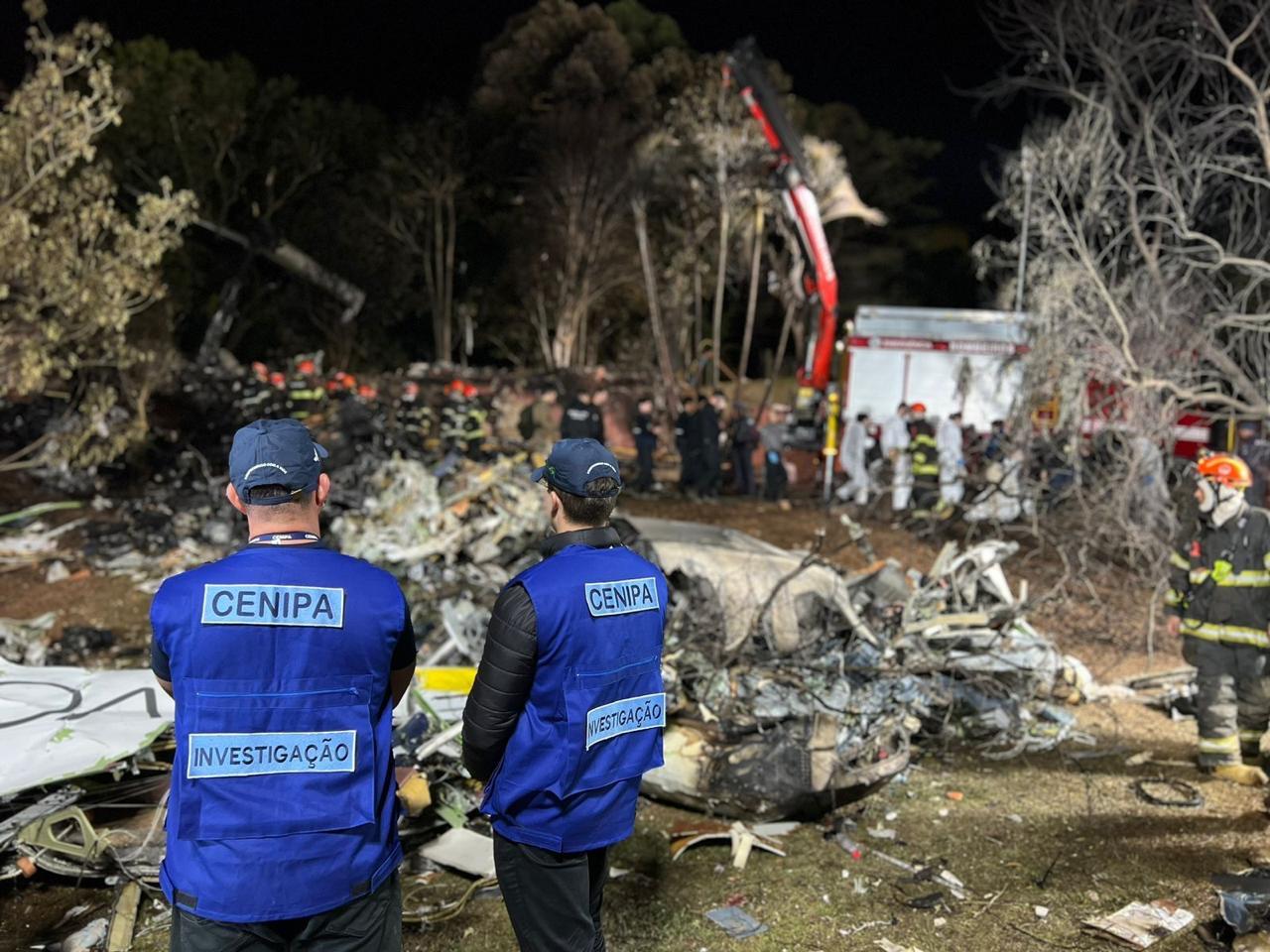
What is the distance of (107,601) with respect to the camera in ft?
27.6

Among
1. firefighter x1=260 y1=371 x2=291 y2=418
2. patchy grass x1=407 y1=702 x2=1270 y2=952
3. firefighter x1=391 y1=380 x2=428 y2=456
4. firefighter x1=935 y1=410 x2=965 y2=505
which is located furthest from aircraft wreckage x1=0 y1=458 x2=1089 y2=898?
firefighter x1=260 y1=371 x2=291 y2=418

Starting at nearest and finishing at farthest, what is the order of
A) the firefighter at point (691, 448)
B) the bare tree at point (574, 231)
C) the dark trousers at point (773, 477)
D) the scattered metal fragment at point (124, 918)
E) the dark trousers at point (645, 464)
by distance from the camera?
the scattered metal fragment at point (124, 918)
the firefighter at point (691, 448)
the dark trousers at point (773, 477)
the dark trousers at point (645, 464)
the bare tree at point (574, 231)

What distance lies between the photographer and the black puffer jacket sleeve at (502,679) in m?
2.24

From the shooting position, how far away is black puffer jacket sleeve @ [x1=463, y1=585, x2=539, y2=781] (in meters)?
2.24

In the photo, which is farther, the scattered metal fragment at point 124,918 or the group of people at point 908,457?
the group of people at point 908,457

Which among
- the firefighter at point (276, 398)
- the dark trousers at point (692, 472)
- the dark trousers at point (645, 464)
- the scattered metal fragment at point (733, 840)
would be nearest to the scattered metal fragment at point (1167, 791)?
the scattered metal fragment at point (733, 840)

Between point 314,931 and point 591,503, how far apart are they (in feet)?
3.73

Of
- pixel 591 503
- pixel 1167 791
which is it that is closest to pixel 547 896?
pixel 591 503

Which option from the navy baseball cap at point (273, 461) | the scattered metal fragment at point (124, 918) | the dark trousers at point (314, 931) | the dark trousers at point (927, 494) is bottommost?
the scattered metal fragment at point (124, 918)

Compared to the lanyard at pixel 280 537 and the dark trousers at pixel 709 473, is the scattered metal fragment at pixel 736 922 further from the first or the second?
the dark trousers at pixel 709 473

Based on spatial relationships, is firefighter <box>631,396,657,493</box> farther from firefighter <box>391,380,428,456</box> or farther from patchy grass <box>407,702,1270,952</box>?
patchy grass <box>407,702,1270,952</box>

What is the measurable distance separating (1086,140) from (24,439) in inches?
561

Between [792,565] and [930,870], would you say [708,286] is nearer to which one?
[792,565]

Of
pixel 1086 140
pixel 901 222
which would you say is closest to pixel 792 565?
pixel 1086 140
